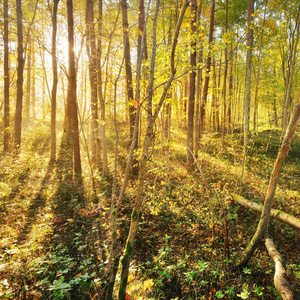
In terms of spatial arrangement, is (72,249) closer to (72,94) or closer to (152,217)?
(152,217)

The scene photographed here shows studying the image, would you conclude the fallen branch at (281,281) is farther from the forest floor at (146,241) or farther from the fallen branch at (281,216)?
the fallen branch at (281,216)

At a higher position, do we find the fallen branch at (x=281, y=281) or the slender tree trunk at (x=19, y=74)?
the slender tree trunk at (x=19, y=74)

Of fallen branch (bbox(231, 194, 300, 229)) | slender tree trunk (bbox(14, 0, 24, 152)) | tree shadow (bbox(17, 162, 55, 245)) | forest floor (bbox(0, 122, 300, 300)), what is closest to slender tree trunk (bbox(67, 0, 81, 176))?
forest floor (bbox(0, 122, 300, 300))

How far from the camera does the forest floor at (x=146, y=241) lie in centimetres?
341

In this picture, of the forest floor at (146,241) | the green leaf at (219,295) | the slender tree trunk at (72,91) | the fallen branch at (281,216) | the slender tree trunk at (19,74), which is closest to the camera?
the green leaf at (219,295)

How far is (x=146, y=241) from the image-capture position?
4.85m

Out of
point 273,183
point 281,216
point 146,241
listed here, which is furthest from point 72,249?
point 281,216

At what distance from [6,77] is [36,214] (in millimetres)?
9135

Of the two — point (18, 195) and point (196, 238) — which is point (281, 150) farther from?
point (18, 195)

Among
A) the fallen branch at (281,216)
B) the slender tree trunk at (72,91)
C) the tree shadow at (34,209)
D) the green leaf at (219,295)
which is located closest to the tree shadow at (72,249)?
the tree shadow at (34,209)

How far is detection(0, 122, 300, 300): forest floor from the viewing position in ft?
11.2

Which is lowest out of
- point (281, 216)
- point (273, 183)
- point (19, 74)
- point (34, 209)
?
point (34, 209)

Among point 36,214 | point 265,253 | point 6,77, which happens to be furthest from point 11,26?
point 265,253

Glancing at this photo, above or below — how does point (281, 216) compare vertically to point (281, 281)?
above
